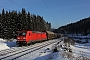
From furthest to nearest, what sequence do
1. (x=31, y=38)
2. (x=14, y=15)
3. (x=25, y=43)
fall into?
(x=14, y=15) → (x=31, y=38) → (x=25, y=43)

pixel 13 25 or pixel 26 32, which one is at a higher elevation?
pixel 13 25

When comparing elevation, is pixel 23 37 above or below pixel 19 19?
below

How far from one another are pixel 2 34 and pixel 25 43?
121 feet

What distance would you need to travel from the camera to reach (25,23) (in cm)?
6412

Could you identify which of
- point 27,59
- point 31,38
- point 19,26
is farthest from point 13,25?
point 27,59

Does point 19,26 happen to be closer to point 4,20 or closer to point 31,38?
point 4,20

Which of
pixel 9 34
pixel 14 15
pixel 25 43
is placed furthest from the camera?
pixel 14 15

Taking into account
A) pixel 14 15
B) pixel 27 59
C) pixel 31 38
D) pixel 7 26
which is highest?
pixel 14 15

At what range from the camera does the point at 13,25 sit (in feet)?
209

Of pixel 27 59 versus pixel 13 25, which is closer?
pixel 27 59

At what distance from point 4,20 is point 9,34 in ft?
21.2

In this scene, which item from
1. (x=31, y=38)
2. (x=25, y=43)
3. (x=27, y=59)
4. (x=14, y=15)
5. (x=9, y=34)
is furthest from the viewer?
(x=14, y=15)

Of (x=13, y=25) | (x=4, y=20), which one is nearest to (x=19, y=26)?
(x=13, y=25)

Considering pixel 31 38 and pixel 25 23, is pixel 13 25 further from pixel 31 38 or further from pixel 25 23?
pixel 31 38
